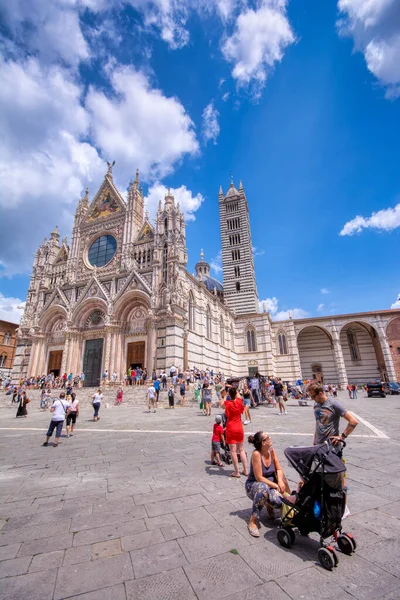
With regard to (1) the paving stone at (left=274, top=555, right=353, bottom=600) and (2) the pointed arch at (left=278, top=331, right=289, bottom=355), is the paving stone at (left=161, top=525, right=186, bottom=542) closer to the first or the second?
(1) the paving stone at (left=274, top=555, right=353, bottom=600)

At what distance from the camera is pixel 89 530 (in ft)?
9.80

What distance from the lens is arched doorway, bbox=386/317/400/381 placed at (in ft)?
102

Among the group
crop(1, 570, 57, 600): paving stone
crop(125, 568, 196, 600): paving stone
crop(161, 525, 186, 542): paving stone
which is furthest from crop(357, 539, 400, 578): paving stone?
crop(1, 570, 57, 600): paving stone

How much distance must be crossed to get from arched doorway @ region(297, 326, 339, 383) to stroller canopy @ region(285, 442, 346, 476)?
116ft

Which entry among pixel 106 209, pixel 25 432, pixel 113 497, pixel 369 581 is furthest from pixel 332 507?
pixel 106 209

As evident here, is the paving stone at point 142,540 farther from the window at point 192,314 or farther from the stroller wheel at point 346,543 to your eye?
the window at point 192,314

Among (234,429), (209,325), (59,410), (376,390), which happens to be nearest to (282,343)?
(209,325)

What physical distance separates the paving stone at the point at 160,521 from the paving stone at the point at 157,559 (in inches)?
14.0

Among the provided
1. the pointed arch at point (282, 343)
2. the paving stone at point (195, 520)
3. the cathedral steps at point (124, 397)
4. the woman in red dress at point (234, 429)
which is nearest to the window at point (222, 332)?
the pointed arch at point (282, 343)

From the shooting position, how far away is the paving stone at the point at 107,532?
281 centimetres

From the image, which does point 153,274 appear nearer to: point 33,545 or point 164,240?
point 164,240

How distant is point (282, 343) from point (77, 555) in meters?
35.4

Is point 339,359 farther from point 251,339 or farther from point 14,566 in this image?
point 14,566

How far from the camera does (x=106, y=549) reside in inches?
104
